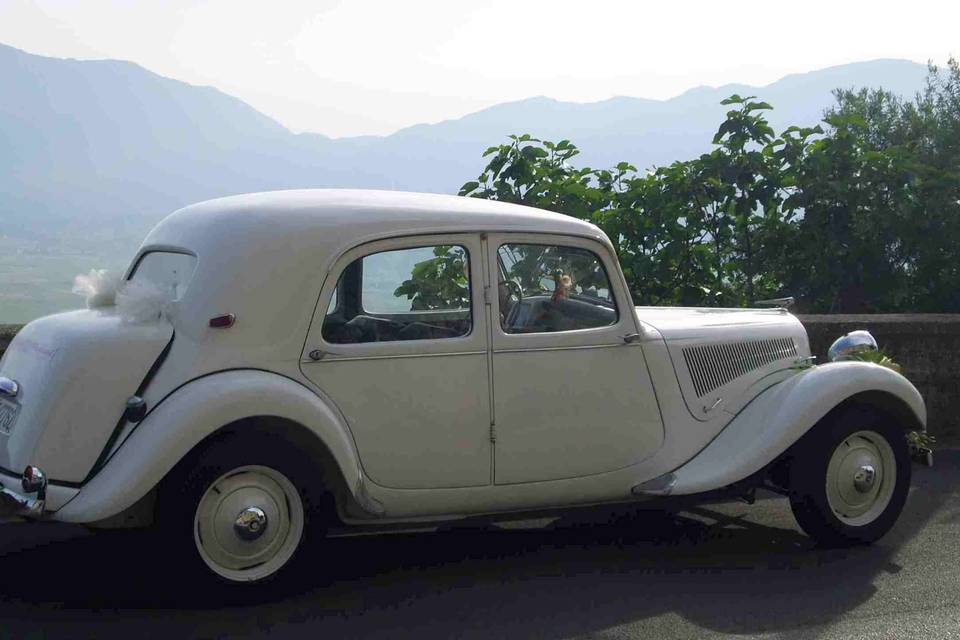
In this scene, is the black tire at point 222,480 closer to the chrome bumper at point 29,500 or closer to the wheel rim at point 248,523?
the wheel rim at point 248,523

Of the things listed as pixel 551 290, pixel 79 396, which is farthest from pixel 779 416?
pixel 79 396

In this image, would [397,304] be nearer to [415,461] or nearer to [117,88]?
[415,461]

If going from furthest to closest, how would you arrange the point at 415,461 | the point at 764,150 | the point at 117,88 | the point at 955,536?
the point at 117,88, the point at 764,150, the point at 955,536, the point at 415,461

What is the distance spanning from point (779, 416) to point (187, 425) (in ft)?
9.58

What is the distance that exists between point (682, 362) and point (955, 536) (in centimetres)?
178

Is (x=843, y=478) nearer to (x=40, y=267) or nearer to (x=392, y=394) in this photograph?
(x=392, y=394)

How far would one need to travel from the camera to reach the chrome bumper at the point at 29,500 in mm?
4359

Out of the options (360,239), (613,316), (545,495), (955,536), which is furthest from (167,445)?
(955,536)

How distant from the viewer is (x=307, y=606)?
15.2ft

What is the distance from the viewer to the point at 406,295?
514cm

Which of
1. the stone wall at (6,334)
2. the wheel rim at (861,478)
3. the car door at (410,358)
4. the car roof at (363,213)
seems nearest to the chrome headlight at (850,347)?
the wheel rim at (861,478)

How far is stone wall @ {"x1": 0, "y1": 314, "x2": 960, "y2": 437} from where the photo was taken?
8.40 meters

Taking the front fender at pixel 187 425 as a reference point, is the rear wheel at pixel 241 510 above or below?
below

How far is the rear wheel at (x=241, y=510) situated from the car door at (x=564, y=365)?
37.9 inches
